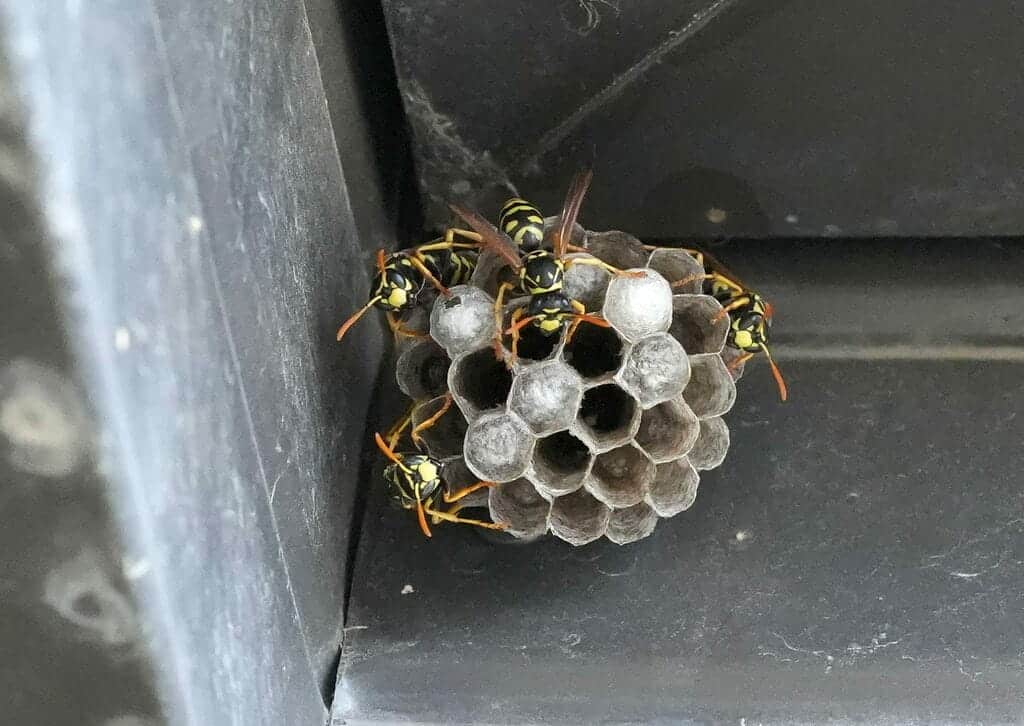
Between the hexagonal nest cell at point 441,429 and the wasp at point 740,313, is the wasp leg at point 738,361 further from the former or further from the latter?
the hexagonal nest cell at point 441,429

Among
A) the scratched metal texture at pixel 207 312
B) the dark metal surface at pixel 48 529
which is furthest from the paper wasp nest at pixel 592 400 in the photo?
the dark metal surface at pixel 48 529

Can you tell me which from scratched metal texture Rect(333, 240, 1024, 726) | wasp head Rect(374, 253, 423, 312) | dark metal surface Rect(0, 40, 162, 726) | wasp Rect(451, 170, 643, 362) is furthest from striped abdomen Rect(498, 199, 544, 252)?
dark metal surface Rect(0, 40, 162, 726)

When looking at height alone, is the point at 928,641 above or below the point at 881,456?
below

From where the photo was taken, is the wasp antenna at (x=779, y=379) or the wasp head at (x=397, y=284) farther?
the wasp antenna at (x=779, y=379)

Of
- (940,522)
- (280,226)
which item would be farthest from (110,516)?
(940,522)

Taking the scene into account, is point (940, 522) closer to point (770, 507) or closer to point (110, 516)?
point (770, 507)

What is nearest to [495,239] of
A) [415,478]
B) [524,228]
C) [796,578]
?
[524,228]

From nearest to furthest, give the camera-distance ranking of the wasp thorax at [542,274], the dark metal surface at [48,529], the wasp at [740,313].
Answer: the dark metal surface at [48,529]
the wasp thorax at [542,274]
the wasp at [740,313]
